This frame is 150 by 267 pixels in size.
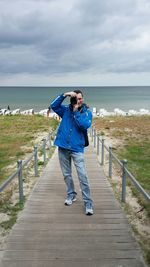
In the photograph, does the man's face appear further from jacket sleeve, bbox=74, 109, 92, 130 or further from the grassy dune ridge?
the grassy dune ridge

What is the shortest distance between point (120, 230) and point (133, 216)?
1010 mm

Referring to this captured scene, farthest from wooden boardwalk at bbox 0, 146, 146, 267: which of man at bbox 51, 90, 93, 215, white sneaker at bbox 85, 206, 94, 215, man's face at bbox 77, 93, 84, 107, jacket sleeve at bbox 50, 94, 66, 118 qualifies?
man's face at bbox 77, 93, 84, 107

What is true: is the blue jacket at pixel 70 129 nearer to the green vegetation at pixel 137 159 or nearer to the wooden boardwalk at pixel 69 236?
the wooden boardwalk at pixel 69 236

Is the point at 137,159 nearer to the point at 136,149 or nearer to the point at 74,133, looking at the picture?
the point at 136,149

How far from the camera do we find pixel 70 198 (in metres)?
7.37

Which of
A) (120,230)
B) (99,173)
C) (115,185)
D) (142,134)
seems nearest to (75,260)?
(120,230)

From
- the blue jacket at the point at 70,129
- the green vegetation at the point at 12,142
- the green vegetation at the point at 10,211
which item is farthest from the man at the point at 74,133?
the green vegetation at the point at 12,142

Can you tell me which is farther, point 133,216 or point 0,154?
point 0,154

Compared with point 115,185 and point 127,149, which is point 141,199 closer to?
point 115,185

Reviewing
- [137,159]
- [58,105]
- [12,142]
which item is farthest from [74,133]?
[12,142]

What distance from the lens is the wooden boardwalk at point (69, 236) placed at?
→ 491 centimetres

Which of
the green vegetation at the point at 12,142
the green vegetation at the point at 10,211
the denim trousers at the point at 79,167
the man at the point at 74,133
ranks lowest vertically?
the green vegetation at the point at 12,142

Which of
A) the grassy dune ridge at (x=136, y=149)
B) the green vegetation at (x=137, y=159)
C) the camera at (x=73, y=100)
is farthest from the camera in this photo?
the grassy dune ridge at (x=136, y=149)

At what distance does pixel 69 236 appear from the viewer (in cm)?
570
